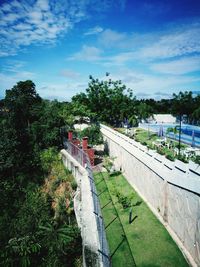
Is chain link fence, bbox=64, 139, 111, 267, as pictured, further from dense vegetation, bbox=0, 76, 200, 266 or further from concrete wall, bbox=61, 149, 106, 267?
dense vegetation, bbox=0, 76, 200, 266

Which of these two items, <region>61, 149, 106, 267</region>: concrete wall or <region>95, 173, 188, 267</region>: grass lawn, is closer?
<region>61, 149, 106, 267</region>: concrete wall

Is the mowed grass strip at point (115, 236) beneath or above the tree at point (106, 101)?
beneath

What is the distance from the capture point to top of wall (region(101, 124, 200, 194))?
691 centimetres

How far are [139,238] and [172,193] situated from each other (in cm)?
203

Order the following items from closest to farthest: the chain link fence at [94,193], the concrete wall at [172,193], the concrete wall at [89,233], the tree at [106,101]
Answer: the concrete wall at [89,233] < the concrete wall at [172,193] < the chain link fence at [94,193] < the tree at [106,101]

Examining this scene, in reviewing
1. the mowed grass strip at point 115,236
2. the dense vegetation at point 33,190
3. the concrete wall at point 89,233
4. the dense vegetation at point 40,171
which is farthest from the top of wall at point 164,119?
the concrete wall at point 89,233

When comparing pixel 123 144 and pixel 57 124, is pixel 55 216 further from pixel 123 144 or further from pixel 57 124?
pixel 57 124

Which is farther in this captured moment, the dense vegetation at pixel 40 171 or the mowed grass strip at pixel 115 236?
the dense vegetation at pixel 40 171

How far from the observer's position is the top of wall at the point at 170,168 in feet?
22.7

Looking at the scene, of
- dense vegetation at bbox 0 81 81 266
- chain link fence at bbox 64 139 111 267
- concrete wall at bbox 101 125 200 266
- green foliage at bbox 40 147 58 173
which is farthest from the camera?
green foliage at bbox 40 147 58 173

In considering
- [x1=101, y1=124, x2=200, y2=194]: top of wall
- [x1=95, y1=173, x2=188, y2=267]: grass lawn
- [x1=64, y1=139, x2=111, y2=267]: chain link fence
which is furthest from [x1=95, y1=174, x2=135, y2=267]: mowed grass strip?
[x1=101, y1=124, x2=200, y2=194]: top of wall

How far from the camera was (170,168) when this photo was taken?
863 centimetres

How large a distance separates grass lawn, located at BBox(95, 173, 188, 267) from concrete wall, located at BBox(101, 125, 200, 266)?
0.33 metres

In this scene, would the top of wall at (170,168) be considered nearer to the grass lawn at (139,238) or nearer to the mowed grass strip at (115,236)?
the grass lawn at (139,238)
